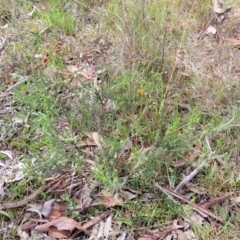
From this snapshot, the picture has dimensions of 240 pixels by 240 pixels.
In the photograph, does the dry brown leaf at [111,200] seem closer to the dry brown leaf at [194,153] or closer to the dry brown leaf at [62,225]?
the dry brown leaf at [62,225]

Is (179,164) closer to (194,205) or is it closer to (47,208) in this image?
(194,205)

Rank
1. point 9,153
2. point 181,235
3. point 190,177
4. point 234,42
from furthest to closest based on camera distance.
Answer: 1. point 234,42
2. point 9,153
3. point 190,177
4. point 181,235

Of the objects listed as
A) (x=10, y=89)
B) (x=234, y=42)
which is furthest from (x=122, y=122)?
(x=234, y=42)

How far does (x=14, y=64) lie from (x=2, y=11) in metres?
0.50

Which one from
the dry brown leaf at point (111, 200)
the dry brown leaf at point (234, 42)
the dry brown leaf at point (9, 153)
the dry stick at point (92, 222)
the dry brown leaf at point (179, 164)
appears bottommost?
the dry stick at point (92, 222)

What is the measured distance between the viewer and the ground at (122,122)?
65.0 inches

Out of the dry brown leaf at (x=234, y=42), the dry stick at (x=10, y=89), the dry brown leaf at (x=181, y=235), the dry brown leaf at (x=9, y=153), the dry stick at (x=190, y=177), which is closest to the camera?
the dry brown leaf at (x=181, y=235)

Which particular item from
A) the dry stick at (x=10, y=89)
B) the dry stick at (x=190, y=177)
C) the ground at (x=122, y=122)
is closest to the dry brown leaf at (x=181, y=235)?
the ground at (x=122, y=122)

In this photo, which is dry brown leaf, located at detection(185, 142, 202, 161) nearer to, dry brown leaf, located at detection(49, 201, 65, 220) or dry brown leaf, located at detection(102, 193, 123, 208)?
dry brown leaf, located at detection(102, 193, 123, 208)

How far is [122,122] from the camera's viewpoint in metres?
1.89

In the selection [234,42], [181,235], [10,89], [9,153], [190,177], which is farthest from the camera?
[234,42]

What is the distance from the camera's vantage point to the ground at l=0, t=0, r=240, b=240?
165 cm

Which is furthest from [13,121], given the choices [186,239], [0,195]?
[186,239]

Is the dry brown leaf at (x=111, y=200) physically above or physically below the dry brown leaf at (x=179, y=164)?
below
